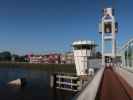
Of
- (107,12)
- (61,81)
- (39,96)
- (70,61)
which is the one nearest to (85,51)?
(61,81)

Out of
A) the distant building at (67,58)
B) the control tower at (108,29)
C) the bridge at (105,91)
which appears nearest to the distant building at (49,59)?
the distant building at (67,58)

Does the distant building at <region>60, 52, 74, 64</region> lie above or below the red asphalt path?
above

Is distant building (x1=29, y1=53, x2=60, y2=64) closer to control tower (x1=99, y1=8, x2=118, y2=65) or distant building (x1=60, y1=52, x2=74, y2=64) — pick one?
distant building (x1=60, y1=52, x2=74, y2=64)

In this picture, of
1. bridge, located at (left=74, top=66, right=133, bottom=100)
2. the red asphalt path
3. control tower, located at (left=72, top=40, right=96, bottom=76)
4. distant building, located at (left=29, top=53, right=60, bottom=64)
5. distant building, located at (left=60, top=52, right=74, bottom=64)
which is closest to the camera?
bridge, located at (left=74, top=66, right=133, bottom=100)

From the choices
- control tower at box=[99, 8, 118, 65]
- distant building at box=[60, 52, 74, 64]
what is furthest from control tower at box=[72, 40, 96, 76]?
distant building at box=[60, 52, 74, 64]

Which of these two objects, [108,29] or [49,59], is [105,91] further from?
[49,59]

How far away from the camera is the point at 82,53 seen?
174 ft

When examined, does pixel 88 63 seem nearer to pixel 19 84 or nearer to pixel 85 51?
pixel 85 51

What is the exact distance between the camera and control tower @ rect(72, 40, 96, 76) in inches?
2060

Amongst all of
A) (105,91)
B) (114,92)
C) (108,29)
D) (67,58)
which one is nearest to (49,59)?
(67,58)

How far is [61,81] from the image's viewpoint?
51.9 meters

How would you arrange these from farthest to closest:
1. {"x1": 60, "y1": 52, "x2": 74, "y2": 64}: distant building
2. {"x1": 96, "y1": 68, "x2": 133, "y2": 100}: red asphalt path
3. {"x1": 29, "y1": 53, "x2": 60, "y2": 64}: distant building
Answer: {"x1": 29, "y1": 53, "x2": 60, "y2": 64}: distant building → {"x1": 60, "y1": 52, "x2": 74, "y2": 64}: distant building → {"x1": 96, "y1": 68, "x2": 133, "y2": 100}: red asphalt path

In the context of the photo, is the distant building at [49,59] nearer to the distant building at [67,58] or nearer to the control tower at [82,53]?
the distant building at [67,58]

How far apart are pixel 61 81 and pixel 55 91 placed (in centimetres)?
310
